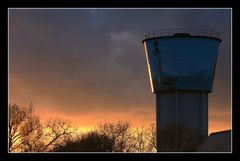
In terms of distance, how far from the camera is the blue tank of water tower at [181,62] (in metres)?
39.3

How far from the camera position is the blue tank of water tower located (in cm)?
3934

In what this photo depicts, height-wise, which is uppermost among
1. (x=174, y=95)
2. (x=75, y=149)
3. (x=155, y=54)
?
(x=155, y=54)

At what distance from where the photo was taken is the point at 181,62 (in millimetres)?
39594

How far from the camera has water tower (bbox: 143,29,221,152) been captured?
129 feet

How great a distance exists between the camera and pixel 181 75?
39.4 metres

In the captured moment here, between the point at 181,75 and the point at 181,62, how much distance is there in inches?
37.9

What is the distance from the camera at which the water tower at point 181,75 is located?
129 ft

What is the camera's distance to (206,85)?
39.8 meters
